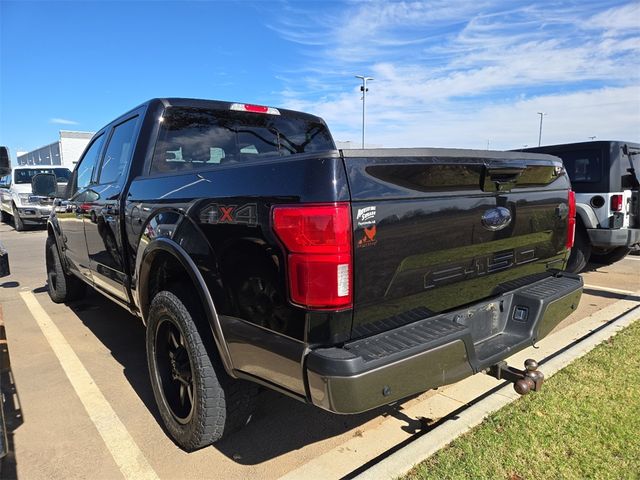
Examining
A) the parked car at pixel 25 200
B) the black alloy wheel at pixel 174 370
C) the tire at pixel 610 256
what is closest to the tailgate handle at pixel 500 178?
the black alloy wheel at pixel 174 370

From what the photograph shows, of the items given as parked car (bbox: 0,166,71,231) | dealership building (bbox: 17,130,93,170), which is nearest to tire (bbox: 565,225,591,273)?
parked car (bbox: 0,166,71,231)

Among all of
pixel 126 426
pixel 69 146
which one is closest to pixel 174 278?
pixel 126 426

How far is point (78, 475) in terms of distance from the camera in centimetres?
248

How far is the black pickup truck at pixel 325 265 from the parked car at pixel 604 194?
3839mm

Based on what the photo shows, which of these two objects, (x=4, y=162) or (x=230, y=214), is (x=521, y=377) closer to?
(x=230, y=214)

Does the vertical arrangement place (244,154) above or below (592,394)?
above

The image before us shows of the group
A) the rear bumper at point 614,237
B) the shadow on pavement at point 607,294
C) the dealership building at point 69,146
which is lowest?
the shadow on pavement at point 607,294

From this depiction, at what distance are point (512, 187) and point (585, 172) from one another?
16.0 ft

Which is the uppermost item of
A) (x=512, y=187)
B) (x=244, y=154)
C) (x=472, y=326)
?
(x=244, y=154)

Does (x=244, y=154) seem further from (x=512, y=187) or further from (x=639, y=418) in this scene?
(x=639, y=418)

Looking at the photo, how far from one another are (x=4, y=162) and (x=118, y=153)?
1.47 metres

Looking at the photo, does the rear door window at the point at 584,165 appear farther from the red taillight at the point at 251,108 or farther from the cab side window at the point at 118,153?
the cab side window at the point at 118,153

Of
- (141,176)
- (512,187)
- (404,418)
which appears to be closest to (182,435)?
(404,418)

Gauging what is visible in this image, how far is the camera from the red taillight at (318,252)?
1.78 m
